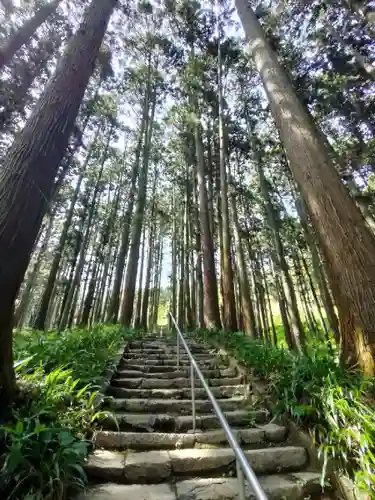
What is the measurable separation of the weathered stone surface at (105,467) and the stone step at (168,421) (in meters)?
0.39

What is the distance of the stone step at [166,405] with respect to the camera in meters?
3.06

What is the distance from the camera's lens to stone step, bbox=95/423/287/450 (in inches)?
94.0

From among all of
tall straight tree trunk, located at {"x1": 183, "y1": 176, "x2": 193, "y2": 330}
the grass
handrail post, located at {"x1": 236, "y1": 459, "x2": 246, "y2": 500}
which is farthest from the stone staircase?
tall straight tree trunk, located at {"x1": 183, "y1": 176, "x2": 193, "y2": 330}

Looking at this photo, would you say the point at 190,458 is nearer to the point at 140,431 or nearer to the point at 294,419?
the point at 140,431

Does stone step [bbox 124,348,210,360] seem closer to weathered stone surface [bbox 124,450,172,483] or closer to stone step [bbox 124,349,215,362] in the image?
stone step [bbox 124,349,215,362]

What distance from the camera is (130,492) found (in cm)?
188

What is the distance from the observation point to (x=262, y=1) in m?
8.59

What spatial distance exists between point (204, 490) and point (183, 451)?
41 centimetres

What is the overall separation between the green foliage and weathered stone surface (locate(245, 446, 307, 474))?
A: 191 millimetres

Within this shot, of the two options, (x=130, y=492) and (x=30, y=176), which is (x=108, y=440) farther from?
(x=30, y=176)

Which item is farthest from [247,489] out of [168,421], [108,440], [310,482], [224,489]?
[108,440]

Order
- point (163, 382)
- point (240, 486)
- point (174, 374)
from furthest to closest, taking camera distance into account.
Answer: point (174, 374), point (163, 382), point (240, 486)

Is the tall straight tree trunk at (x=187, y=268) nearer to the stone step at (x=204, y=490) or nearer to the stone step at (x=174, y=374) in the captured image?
the stone step at (x=174, y=374)

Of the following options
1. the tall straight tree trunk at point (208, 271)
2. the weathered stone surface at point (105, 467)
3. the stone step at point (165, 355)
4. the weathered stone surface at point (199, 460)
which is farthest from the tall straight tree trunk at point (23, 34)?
the weathered stone surface at point (199, 460)
